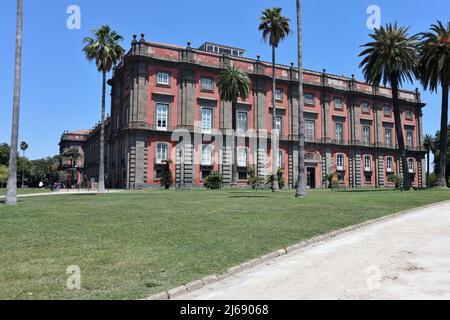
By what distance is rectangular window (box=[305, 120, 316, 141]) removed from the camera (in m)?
60.0

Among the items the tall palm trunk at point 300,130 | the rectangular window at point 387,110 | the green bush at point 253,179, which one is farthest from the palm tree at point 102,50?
the rectangular window at point 387,110

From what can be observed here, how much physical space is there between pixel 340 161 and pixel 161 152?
30.0 meters

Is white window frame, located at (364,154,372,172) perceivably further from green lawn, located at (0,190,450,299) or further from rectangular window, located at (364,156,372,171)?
green lawn, located at (0,190,450,299)

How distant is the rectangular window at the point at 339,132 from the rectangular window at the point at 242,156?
59.2 ft

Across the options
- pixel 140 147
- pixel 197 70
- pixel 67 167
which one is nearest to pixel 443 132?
pixel 197 70

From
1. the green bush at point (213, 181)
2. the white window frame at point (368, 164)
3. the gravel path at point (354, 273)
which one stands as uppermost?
the white window frame at point (368, 164)

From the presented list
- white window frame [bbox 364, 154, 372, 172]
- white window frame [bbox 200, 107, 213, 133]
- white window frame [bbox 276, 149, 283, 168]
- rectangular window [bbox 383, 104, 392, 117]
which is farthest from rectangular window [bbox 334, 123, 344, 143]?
white window frame [bbox 200, 107, 213, 133]

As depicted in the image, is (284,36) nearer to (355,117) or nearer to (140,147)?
(140,147)

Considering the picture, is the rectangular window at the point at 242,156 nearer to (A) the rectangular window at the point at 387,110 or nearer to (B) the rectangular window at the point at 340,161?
(B) the rectangular window at the point at 340,161

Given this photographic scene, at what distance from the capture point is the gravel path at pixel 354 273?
20.1 feet

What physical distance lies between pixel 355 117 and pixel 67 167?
7003 cm

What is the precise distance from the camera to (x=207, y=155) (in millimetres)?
50781

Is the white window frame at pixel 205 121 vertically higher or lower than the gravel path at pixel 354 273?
higher

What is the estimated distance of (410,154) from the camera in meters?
70.5
